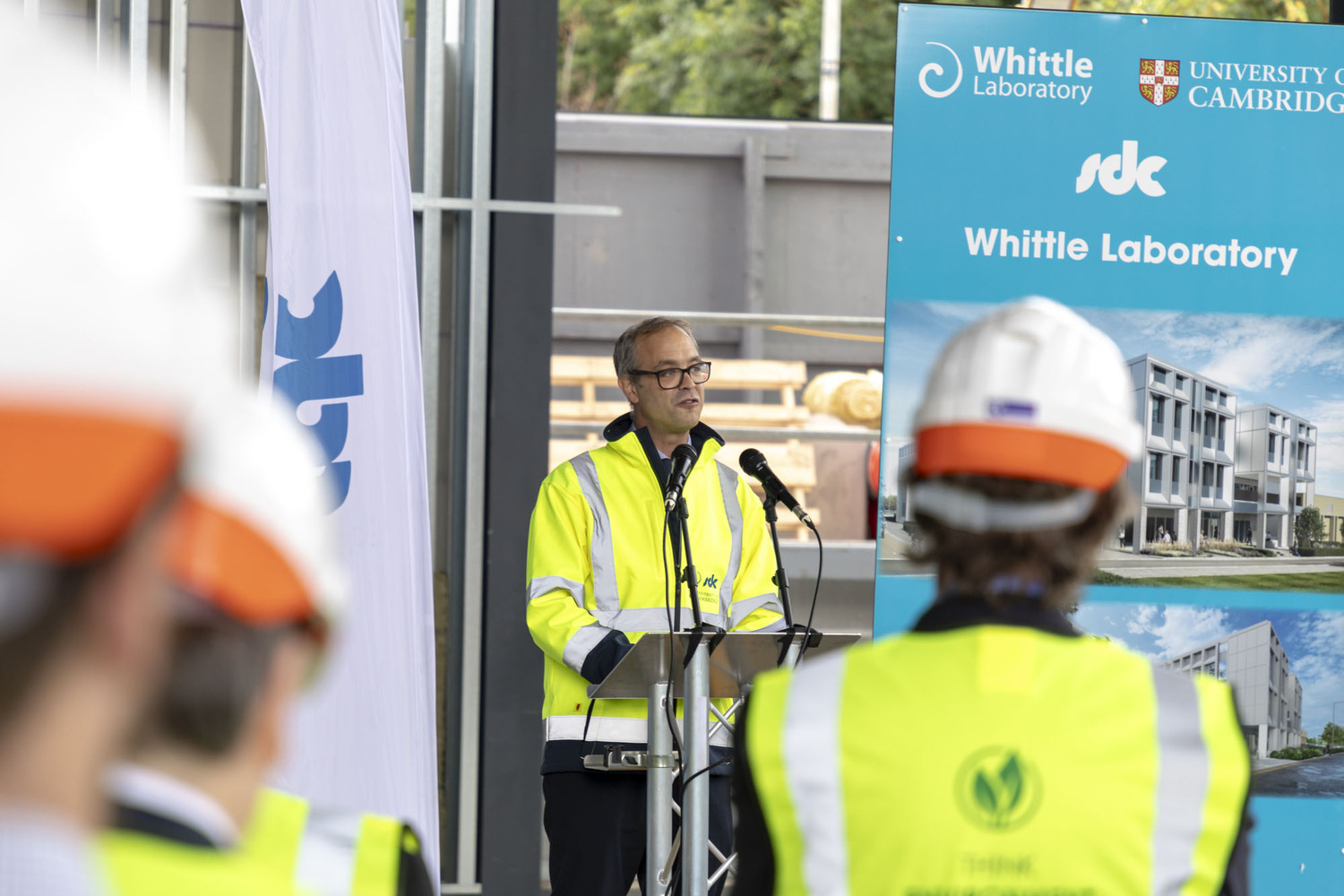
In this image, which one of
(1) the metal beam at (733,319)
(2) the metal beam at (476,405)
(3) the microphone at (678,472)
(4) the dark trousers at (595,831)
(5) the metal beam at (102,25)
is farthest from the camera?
(1) the metal beam at (733,319)

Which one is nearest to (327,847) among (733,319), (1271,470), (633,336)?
(633,336)

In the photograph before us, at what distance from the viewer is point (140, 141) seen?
19.1 inches

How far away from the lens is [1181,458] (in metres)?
4.00

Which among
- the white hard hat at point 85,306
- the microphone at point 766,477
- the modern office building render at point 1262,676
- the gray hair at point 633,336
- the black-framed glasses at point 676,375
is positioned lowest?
the modern office building render at point 1262,676

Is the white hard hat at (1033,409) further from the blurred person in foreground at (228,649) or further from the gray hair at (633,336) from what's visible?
the gray hair at (633,336)

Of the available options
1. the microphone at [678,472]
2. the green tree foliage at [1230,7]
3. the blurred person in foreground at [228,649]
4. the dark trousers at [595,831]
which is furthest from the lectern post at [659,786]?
the green tree foliage at [1230,7]

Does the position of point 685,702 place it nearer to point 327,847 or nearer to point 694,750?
point 694,750

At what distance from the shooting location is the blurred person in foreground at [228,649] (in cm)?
54

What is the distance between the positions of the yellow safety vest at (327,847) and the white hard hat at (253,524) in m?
0.17

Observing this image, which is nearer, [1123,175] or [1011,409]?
[1011,409]

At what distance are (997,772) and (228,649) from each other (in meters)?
0.87

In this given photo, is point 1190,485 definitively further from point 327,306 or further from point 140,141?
point 140,141

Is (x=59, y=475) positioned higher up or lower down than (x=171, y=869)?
higher up

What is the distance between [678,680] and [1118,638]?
4.28 feet
